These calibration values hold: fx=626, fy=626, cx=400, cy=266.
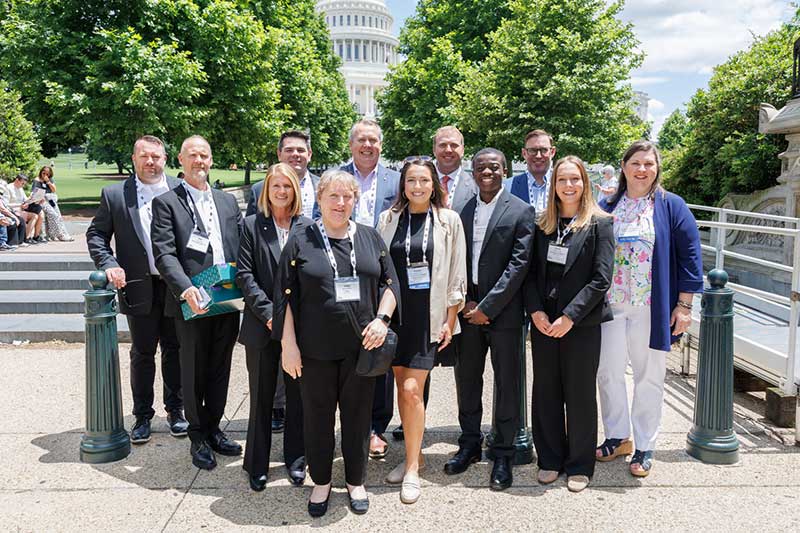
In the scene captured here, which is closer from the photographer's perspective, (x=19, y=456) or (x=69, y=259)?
(x=19, y=456)

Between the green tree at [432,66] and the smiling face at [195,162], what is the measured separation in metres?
26.6

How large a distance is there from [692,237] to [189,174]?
351cm

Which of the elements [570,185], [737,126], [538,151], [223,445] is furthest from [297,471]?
[737,126]

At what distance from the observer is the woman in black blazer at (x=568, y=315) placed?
4.00m

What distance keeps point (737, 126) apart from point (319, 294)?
1822cm

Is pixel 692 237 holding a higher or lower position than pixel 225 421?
higher

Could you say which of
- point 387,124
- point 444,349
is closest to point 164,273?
point 444,349

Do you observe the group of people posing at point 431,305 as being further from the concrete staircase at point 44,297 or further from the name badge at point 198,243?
the concrete staircase at point 44,297

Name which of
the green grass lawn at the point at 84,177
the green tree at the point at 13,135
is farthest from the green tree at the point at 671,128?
the green tree at the point at 13,135

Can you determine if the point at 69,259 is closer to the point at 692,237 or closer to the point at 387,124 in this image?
the point at 692,237

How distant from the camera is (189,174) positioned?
4.46 m

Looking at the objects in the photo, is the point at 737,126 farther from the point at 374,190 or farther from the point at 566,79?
A: the point at 374,190

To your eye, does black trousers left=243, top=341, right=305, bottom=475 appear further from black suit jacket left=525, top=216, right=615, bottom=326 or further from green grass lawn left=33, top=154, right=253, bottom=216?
green grass lawn left=33, top=154, right=253, bottom=216

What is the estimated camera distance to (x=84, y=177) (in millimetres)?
57312
